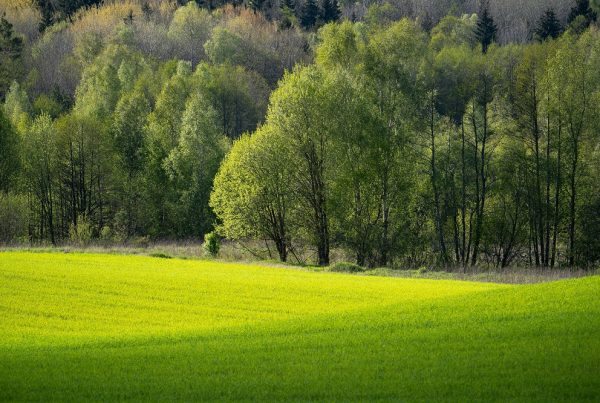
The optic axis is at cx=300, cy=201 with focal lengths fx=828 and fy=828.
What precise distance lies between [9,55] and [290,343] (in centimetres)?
11028

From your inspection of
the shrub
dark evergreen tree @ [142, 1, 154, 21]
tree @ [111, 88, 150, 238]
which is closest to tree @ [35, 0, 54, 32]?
dark evergreen tree @ [142, 1, 154, 21]

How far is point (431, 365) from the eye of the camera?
15.8m

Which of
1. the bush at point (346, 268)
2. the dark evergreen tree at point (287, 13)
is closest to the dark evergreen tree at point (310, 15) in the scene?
the dark evergreen tree at point (287, 13)

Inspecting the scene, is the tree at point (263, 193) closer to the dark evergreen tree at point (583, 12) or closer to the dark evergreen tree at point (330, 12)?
the dark evergreen tree at point (583, 12)

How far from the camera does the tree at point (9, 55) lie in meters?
115

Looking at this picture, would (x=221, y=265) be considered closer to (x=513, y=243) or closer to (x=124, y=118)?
(x=513, y=243)

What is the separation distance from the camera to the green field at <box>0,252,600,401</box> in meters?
14.5

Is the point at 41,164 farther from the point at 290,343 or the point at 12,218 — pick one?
the point at 290,343

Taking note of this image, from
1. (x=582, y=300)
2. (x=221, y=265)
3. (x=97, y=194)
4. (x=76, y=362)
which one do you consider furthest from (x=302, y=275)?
(x=97, y=194)

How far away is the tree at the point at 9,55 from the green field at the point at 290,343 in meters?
90.9

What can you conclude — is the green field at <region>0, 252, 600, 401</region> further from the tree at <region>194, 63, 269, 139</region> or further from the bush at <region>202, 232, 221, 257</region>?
the tree at <region>194, 63, 269, 139</region>

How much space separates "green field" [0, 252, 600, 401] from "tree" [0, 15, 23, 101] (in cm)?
9088

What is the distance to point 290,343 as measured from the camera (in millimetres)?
18547

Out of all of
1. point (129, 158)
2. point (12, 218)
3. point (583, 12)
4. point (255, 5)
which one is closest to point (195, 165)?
point (129, 158)
